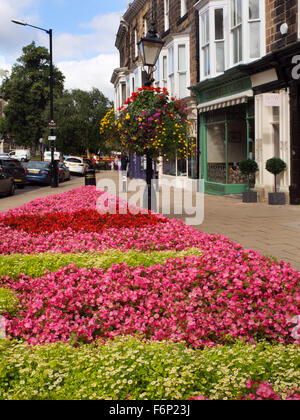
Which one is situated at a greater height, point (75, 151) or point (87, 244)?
point (75, 151)

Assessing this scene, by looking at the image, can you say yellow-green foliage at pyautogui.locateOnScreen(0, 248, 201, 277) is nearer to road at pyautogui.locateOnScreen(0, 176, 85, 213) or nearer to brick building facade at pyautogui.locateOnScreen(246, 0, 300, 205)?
brick building facade at pyautogui.locateOnScreen(246, 0, 300, 205)

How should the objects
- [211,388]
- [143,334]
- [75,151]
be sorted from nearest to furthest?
[211,388] → [143,334] → [75,151]

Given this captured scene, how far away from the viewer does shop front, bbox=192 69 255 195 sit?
60.2 ft

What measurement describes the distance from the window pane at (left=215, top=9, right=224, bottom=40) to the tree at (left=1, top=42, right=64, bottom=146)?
5746 cm

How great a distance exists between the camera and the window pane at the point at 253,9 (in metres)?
16.9

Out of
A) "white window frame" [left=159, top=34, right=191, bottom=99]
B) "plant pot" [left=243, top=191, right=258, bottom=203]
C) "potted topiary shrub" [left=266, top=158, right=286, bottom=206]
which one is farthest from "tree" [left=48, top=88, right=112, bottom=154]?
"potted topiary shrub" [left=266, top=158, right=286, bottom=206]

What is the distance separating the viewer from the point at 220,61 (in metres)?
20.3

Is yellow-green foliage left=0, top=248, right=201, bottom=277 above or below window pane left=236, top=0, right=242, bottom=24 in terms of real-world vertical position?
below

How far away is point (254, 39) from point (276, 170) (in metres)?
5.10

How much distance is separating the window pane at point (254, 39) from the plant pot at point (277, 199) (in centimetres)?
517

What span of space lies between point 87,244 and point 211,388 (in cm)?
412

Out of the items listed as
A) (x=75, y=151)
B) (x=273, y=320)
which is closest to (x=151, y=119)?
(x=273, y=320)
